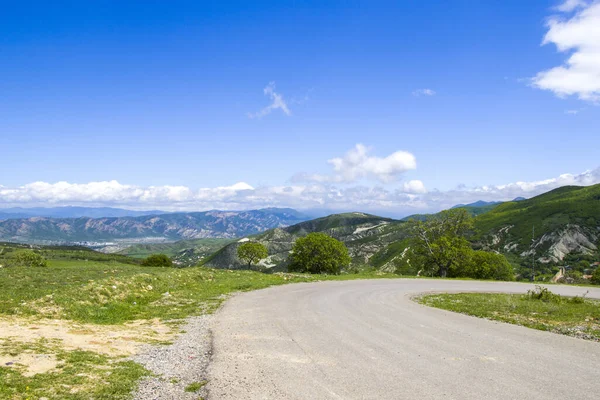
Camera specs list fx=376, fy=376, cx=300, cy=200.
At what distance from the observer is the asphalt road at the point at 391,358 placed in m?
9.66

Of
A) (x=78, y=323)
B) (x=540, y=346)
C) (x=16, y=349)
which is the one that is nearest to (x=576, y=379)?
(x=540, y=346)

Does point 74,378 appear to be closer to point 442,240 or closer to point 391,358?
point 391,358

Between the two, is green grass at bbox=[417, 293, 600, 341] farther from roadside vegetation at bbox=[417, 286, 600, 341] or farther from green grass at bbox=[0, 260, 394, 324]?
Result: green grass at bbox=[0, 260, 394, 324]

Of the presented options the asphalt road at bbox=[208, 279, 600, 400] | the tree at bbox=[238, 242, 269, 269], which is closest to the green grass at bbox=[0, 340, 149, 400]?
the asphalt road at bbox=[208, 279, 600, 400]

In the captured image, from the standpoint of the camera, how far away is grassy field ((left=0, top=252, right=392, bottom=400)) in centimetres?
957

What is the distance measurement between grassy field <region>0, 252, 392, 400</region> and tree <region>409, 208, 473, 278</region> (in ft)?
149

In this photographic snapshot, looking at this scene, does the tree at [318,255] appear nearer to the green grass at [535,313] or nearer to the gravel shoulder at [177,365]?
the green grass at [535,313]

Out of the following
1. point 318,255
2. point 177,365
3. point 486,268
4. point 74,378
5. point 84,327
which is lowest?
point 486,268

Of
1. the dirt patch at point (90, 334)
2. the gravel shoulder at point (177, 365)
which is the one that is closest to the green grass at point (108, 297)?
the dirt patch at point (90, 334)

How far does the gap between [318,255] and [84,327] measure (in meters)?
62.4

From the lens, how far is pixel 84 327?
16391mm

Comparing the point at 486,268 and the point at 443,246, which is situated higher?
the point at 443,246

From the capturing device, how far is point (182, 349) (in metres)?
13.8

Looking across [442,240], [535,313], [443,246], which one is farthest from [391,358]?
[442,240]
